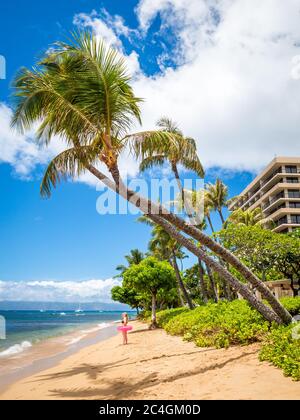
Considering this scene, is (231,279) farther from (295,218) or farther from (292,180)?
(292,180)

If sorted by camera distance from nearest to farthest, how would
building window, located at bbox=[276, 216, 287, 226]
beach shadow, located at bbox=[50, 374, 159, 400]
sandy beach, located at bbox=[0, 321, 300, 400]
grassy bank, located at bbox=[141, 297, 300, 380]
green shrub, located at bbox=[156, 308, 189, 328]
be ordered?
sandy beach, located at bbox=[0, 321, 300, 400] → beach shadow, located at bbox=[50, 374, 159, 400] → grassy bank, located at bbox=[141, 297, 300, 380] → green shrub, located at bbox=[156, 308, 189, 328] → building window, located at bbox=[276, 216, 287, 226]

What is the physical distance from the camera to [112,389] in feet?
24.2

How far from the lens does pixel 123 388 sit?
24.0ft

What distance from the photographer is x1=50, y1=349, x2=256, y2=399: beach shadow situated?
691 cm

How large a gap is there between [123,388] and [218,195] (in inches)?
1044

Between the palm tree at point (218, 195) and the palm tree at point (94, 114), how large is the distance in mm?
22263

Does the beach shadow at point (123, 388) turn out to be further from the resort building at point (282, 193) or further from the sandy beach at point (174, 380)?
the resort building at point (282, 193)

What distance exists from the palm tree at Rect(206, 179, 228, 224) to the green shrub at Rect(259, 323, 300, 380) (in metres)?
23.3

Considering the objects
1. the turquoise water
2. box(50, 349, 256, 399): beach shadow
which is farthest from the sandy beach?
the turquoise water

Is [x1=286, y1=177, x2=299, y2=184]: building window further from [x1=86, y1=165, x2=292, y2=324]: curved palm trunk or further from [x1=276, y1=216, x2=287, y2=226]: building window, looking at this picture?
[x1=86, y1=165, x2=292, y2=324]: curved palm trunk

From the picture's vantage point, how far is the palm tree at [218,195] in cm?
3206

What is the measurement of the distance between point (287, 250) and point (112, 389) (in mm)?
16942
